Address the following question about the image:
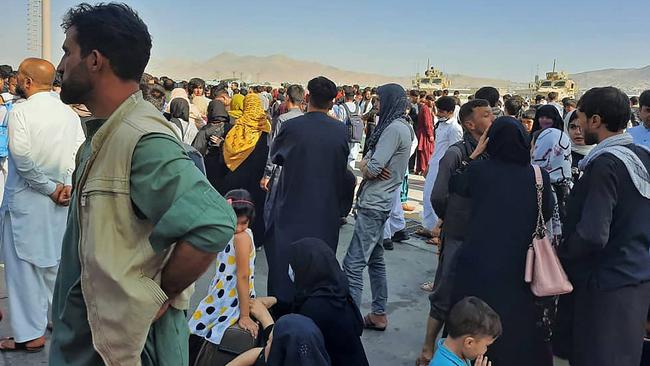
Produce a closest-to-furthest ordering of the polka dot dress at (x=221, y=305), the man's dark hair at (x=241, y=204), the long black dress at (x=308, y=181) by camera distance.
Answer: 1. the polka dot dress at (x=221, y=305)
2. the man's dark hair at (x=241, y=204)
3. the long black dress at (x=308, y=181)

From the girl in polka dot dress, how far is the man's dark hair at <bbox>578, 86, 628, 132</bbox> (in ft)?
6.42

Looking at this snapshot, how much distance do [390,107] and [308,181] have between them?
2.78 ft

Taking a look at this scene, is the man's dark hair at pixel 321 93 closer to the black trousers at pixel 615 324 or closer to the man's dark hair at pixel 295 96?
the black trousers at pixel 615 324

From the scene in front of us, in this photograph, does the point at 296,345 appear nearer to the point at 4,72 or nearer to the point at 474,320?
the point at 474,320

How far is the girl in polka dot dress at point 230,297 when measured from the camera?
121 inches

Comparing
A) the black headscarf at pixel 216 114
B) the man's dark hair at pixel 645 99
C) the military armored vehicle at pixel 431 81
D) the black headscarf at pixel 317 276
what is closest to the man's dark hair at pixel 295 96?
the black headscarf at pixel 216 114

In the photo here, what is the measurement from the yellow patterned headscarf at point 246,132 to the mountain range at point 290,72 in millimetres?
120036

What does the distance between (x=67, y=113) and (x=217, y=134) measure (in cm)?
221

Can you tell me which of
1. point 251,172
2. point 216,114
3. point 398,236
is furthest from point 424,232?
point 216,114

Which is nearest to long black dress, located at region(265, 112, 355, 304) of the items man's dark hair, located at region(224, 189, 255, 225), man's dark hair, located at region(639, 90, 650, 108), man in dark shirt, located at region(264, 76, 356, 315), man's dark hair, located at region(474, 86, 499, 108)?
man in dark shirt, located at region(264, 76, 356, 315)

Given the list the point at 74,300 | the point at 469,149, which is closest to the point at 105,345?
the point at 74,300

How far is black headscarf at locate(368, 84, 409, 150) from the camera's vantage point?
13.2 ft

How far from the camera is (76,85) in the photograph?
1.54 meters

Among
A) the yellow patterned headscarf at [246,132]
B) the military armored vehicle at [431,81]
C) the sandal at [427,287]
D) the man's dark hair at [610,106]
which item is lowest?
the sandal at [427,287]
